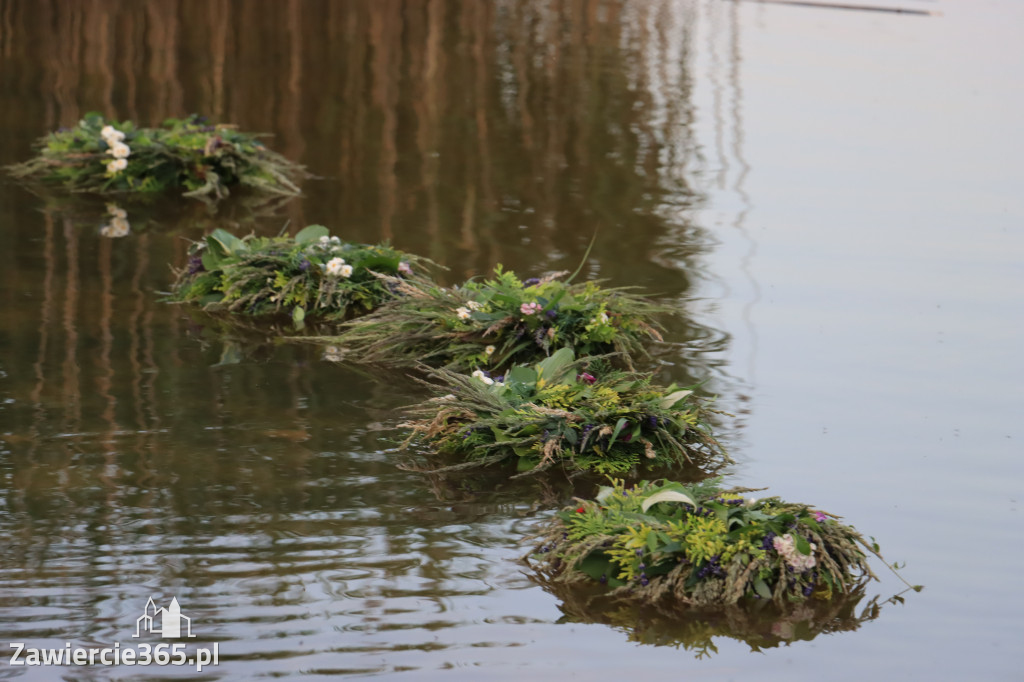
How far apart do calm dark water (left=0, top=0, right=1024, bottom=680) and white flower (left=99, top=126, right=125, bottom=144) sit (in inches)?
22.7

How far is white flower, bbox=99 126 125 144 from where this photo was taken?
A: 8.34 m

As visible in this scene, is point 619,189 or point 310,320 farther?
point 619,189

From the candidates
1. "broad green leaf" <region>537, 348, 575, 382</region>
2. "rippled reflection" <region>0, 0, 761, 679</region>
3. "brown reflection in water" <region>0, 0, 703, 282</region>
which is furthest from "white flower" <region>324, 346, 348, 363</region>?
"brown reflection in water" <region>0, 0, 703, 282</region>

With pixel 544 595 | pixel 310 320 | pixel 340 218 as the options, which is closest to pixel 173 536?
pixel 544 595

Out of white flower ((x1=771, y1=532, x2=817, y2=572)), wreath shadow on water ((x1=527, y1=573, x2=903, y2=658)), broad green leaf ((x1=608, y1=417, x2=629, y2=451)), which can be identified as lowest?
wreath shadow on water ((x1=527, y1=573, x2=903, y2=658))

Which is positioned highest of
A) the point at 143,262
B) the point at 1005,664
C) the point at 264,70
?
the point at 264,70

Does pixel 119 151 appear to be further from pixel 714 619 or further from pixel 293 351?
pixel 714 619

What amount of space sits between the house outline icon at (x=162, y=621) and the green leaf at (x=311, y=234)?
3.24m

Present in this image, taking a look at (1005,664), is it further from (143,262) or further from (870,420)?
(143,262)

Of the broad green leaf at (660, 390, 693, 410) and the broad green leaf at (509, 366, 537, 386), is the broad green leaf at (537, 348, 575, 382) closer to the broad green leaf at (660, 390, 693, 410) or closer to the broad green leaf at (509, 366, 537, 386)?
the broad green leaf at (509, 366, 537, 386)

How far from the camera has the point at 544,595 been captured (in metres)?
3.88

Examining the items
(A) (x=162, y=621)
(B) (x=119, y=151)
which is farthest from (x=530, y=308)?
(B) (x=119, y=151)

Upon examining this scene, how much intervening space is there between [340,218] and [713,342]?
8.96ft

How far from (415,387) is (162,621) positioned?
2126 millimetres
